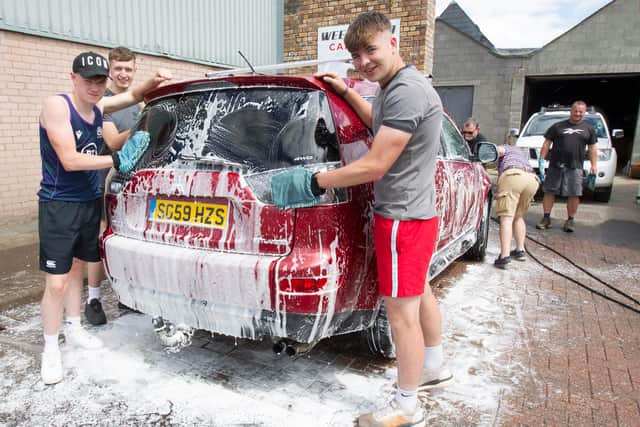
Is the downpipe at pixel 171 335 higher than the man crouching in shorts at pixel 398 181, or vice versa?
the man crouching in shorts at pixel 398 181

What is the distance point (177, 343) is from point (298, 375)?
860 mm

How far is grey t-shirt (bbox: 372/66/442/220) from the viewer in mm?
2018

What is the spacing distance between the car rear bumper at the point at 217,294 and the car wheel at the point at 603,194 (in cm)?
910

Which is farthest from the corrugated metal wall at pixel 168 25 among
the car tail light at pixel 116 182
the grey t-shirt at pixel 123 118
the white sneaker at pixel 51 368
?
the white sneaker at pixel 51 368

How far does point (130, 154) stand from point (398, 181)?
1.57m

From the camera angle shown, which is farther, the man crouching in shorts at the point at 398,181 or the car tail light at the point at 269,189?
the car tail light at the point at 269,189

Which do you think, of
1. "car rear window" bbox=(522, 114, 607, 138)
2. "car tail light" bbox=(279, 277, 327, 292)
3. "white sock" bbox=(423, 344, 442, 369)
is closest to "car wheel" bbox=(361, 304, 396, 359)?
"white sock" bbox=(423, 344, 442, 369)

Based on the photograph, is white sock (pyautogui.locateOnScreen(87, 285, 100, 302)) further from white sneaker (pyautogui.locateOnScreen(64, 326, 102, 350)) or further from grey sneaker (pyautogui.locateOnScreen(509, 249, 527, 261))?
grey sneaker (pyautogui.locateOnScreen(509, 249, 527, 261))

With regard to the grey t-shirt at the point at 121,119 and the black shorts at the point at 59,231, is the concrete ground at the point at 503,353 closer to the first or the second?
the black shorts at the point at 59,231

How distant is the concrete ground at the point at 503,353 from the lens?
2.58 m

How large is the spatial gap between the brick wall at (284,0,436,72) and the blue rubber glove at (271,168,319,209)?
27.0 ft

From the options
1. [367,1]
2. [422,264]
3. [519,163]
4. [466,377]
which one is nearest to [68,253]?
[422,264]

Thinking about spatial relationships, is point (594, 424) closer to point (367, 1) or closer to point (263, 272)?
point (263, 272)

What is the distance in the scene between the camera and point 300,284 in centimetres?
224
